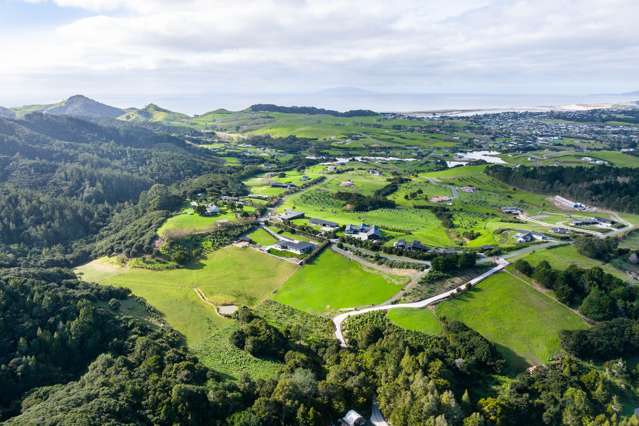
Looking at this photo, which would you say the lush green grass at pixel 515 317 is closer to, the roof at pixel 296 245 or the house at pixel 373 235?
the house at pixel 373 235

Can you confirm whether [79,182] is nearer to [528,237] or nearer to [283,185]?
[283,185]

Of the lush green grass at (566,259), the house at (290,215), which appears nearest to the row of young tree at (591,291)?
the lush green grass at (566,259)

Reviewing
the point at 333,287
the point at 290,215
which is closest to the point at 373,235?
the point at 333,287

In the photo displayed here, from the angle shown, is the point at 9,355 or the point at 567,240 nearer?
the point at 9,355

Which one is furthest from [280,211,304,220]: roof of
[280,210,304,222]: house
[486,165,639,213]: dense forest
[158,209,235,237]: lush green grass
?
[486,165,639,213]: dense forest

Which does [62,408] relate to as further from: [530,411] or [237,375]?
[530,411]

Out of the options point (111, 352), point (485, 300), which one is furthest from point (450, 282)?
point (111, 352)
